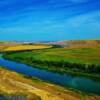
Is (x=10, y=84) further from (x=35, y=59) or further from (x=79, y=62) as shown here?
(x=35, y=59)

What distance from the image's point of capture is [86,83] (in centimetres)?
3678

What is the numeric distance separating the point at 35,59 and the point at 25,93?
116 ft

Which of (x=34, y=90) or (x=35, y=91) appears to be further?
(x=34, y=90)

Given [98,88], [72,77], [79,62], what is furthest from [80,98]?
[79,62]

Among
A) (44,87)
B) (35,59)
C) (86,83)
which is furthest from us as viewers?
(35,59)

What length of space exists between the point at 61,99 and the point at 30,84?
839 centimetres

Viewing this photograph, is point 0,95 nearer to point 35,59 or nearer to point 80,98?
point 80,98

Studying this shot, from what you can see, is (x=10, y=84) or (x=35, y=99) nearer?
(x=35, y=99)

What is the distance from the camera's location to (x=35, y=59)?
210ft

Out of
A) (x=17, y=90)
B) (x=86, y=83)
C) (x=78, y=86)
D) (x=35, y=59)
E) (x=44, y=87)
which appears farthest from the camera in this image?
(x=35, y=59)

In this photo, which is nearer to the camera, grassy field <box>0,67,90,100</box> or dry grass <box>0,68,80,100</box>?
grassy field <box>0,67,90,100</box>

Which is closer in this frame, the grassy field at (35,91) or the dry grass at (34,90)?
the grassy field at (35,91)

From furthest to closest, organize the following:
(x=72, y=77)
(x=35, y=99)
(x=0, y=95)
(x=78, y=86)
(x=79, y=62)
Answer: (x=79, y=62) < (x=72, y=77) < (x=78, y=86) < (x=0, y=95) < (x=35, y=99)

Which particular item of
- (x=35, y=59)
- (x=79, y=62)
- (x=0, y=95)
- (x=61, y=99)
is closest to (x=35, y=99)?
(x=61, y=99)
